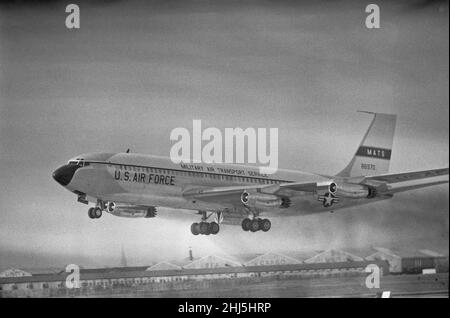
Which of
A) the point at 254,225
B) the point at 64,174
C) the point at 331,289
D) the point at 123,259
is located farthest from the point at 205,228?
the point at 64,174

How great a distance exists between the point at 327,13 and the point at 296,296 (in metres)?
4.29

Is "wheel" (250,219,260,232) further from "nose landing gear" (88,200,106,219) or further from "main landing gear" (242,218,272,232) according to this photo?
"nose landing gear" (88,200,106,219)

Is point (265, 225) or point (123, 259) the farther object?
point (265, 225)

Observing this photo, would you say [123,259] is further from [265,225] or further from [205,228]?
[265,225]

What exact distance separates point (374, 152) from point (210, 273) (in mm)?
3170

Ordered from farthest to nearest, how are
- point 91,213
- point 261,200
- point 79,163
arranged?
point 261,200, point 79,163, point 91,213

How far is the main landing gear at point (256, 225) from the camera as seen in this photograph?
1500 cm

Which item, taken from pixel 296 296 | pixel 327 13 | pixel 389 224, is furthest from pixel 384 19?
pixel 296 296

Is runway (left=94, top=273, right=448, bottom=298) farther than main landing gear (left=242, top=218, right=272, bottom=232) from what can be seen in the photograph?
No

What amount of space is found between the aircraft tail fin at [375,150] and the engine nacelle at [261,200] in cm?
106

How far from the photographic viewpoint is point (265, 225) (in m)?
15.1

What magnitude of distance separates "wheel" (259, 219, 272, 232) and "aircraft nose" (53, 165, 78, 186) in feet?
9.98

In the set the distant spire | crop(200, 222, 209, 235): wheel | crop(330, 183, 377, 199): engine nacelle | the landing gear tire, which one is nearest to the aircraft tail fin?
crop(330, 183, 377, 199): engine nacelle

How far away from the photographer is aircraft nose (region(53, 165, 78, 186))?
1445 centimetres
